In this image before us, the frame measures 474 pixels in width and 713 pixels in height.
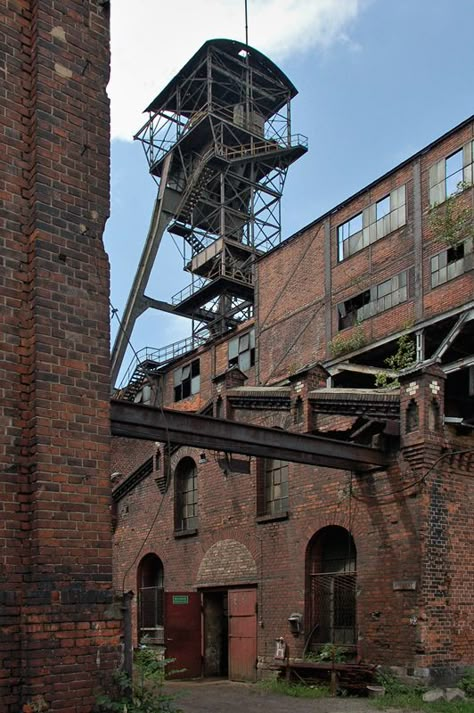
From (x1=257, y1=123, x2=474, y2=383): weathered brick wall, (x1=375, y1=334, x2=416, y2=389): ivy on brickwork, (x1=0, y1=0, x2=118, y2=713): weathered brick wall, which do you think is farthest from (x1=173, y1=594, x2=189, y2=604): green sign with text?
(x1=0, y1=0, x2=118, y2=713): weathered brick wall

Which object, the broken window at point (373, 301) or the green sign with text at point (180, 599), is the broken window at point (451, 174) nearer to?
the broken window at point (373, 301)

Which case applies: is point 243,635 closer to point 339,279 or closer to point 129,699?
point 129,699

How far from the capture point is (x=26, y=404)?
7.06m

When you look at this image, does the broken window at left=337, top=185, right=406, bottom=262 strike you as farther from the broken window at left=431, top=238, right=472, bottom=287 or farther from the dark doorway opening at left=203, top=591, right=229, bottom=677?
the dark doorway opening at left=203, top=591, right=229, bottom=677

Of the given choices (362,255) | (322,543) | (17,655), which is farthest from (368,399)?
(362,255)

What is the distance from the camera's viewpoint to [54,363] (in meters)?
7.18

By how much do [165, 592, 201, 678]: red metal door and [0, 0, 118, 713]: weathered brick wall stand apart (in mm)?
11583

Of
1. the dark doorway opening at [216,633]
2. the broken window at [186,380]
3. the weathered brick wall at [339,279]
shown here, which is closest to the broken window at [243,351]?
the weathered brick wall at [339,279]

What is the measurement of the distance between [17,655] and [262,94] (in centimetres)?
3729

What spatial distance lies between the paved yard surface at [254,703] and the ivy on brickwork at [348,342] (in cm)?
1224

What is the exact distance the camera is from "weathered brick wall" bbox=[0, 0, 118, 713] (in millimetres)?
6715

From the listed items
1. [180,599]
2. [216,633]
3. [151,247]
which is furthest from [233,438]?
[151,247]

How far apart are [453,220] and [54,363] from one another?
17457 mm

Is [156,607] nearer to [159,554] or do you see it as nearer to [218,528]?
[159,554]
